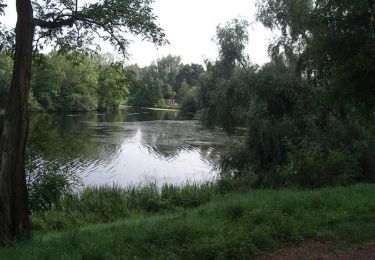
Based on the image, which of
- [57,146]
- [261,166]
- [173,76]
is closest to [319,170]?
[261,166]

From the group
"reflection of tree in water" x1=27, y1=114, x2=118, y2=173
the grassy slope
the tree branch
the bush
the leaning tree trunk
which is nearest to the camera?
the grassy slope

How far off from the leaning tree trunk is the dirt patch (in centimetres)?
431

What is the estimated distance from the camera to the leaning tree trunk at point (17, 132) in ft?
24.6

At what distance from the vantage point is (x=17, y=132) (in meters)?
7.57

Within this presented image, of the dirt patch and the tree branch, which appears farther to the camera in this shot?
the tree branch

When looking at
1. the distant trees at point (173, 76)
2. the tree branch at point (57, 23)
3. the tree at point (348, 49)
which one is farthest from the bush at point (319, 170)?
the distant trees at point (173, 76)

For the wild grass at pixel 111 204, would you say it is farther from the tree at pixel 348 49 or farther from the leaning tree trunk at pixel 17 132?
the tree at pixel 348 49

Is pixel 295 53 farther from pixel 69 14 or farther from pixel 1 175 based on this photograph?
pixel 1 175

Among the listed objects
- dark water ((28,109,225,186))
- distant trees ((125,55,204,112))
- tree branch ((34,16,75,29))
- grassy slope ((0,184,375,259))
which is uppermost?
distant trees ((125,55,204,112))

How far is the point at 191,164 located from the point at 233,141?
280 inches

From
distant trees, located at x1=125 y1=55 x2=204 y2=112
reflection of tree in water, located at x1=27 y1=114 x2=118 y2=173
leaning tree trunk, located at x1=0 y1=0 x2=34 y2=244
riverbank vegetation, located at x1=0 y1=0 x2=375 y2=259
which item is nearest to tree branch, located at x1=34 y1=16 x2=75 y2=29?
leaning tree trunk, located at x1=0 y1=0 x2=34 y2=244

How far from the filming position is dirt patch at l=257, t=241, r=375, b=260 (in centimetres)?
569

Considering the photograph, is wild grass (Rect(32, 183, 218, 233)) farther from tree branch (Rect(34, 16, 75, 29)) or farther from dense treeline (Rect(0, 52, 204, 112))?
tree branch (Rect(34, 16, 75, 29))

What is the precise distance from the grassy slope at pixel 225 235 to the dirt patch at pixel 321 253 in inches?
8.7
